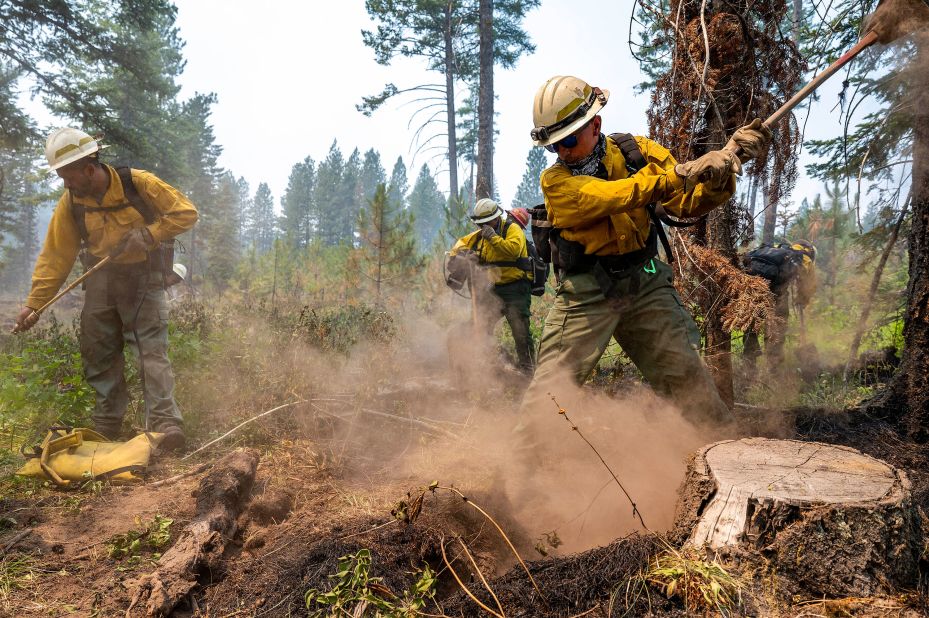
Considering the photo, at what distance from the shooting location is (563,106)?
3.02 meters

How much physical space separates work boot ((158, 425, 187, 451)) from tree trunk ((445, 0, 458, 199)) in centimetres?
1401

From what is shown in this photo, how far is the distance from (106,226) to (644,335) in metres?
4.43

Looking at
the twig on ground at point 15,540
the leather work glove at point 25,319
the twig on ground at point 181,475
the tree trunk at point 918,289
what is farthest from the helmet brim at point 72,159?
the tree trunk at point 918,289

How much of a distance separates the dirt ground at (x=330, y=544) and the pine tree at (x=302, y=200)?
64217 millimetres

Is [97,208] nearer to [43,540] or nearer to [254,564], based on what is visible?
[43,540]

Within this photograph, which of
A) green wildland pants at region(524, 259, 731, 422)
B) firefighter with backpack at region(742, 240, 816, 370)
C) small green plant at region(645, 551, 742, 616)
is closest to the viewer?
small green plant at region(645, 551, 742, 616)

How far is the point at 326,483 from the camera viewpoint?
12.5ft

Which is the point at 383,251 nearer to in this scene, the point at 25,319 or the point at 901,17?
the point at 25,319

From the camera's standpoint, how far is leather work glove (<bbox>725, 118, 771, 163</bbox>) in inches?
108

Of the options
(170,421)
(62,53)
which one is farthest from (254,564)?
(62,53)

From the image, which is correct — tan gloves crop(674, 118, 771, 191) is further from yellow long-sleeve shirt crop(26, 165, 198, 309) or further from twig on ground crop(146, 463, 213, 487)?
yellow long-sleeve shirt crop(26, 165, 198, 309)

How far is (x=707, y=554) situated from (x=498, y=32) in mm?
19669

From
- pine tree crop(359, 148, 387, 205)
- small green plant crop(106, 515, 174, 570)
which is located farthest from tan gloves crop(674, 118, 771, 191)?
pine tree crop(359, 148, 387, 205)

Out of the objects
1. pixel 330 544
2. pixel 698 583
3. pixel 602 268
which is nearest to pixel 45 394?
pixel 330 544
